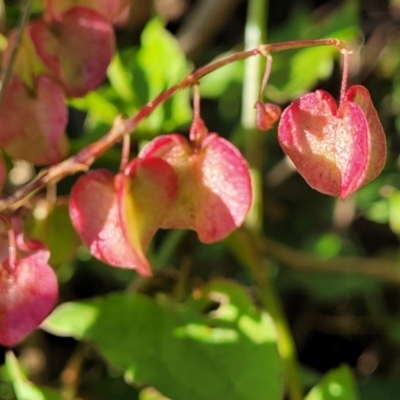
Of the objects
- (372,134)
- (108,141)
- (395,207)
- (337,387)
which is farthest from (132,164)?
(395,207)

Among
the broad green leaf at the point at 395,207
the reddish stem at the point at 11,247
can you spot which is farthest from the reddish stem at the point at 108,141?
the broad green leaf at the point at 395,207

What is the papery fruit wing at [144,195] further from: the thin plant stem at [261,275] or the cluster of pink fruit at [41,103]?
the thin plant stem at [261,275]

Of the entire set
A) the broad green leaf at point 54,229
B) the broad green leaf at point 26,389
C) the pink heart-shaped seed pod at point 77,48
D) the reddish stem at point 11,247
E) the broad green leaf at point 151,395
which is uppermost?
the pink heart-shaped seed pod at point 77,48

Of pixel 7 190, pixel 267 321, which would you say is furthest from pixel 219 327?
pixel 7 190

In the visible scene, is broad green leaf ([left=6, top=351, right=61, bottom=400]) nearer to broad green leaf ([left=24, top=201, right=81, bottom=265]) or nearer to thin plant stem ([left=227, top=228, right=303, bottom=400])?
broad green leaf ([left=24, top=201, right=81, bottom=265])

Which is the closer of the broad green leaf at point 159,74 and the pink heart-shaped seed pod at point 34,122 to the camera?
the pink heart-shaped seed pod at point 34,122

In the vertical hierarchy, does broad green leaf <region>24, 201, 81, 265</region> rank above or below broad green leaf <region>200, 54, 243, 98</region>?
above

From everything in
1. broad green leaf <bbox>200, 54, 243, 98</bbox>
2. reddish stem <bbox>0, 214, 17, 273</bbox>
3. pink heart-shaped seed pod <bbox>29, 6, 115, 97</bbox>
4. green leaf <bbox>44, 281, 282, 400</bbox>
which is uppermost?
pink heart-shaped seed pod <bbox>29, 6, 115, 97</bbox>

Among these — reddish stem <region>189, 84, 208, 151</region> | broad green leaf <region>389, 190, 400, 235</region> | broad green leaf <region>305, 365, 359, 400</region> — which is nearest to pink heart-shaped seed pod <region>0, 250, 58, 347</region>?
reddish stem <region>189, 84, 208, 151</region>
